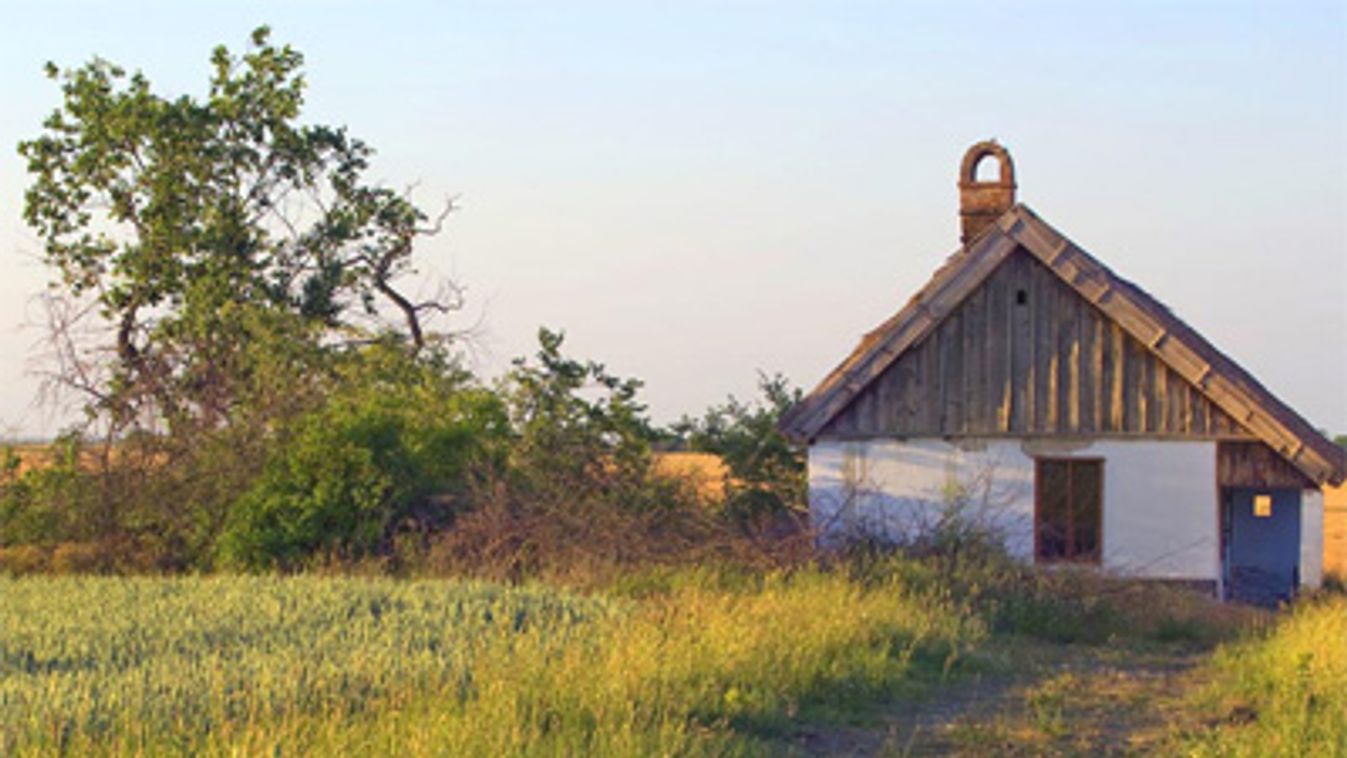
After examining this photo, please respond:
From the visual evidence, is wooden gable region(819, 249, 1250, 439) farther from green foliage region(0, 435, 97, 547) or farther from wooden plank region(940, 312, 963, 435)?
green foliage region(0, 435, 97, 547)

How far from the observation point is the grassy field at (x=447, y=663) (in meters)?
9.10

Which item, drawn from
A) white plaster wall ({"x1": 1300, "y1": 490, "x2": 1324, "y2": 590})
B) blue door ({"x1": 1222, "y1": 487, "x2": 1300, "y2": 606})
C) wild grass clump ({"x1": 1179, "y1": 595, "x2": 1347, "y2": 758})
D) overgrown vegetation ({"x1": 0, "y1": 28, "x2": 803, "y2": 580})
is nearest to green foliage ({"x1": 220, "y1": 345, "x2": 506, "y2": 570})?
overgrown vegetation ({"x1": 0, "y1": 28, "x2": 803, "y2": 580})

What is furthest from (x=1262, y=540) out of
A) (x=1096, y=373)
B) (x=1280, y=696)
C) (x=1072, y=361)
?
(x=1280, y=696)

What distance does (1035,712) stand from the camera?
12398 mm

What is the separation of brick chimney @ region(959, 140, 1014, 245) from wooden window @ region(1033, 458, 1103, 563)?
3824mm

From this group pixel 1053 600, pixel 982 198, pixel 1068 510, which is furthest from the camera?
pixel 982 198

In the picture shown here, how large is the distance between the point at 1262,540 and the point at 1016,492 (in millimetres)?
5347

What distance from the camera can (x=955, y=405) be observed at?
75.0 feet

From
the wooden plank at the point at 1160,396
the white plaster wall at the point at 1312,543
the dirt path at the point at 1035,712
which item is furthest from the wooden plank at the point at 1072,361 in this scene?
the dirt path at the point at 1035,712

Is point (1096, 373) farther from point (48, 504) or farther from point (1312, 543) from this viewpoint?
point (48, 504)

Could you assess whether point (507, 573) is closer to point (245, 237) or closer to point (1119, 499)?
point (1119, 499)

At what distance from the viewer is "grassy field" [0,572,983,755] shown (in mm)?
9102

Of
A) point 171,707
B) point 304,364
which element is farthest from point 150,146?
point 171,707

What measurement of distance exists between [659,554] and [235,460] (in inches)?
252
